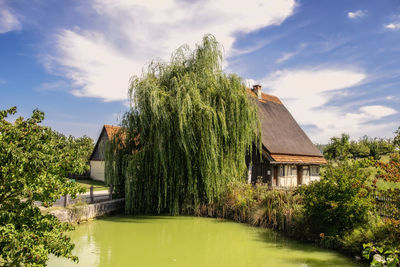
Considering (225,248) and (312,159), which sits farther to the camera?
(312,159)

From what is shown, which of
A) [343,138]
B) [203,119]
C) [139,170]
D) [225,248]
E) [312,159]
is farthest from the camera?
[343,138]

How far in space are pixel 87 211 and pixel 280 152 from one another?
10.2 m

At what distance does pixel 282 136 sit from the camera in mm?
18469

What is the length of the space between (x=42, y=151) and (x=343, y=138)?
34921mm

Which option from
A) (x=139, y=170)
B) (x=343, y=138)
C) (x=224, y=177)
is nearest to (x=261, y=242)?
(x=224, y=177)

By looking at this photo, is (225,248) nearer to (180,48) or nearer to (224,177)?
(224,177)

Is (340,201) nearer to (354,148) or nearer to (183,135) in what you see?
(183,135)

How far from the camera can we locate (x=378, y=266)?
305 centimetres

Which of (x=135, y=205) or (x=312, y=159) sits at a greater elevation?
(x=312, y=159)

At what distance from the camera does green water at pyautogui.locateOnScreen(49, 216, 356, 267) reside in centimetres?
751

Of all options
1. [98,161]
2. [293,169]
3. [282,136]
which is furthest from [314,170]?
[98,161]

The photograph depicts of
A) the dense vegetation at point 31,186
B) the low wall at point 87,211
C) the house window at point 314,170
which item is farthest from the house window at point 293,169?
the dense vegetation at point 31,186

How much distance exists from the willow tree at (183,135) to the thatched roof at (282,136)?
13.6 ft

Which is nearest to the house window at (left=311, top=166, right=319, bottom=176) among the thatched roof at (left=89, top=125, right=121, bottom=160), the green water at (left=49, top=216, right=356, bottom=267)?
the green water at (left=49, top=216, right=356, bottom=267)
